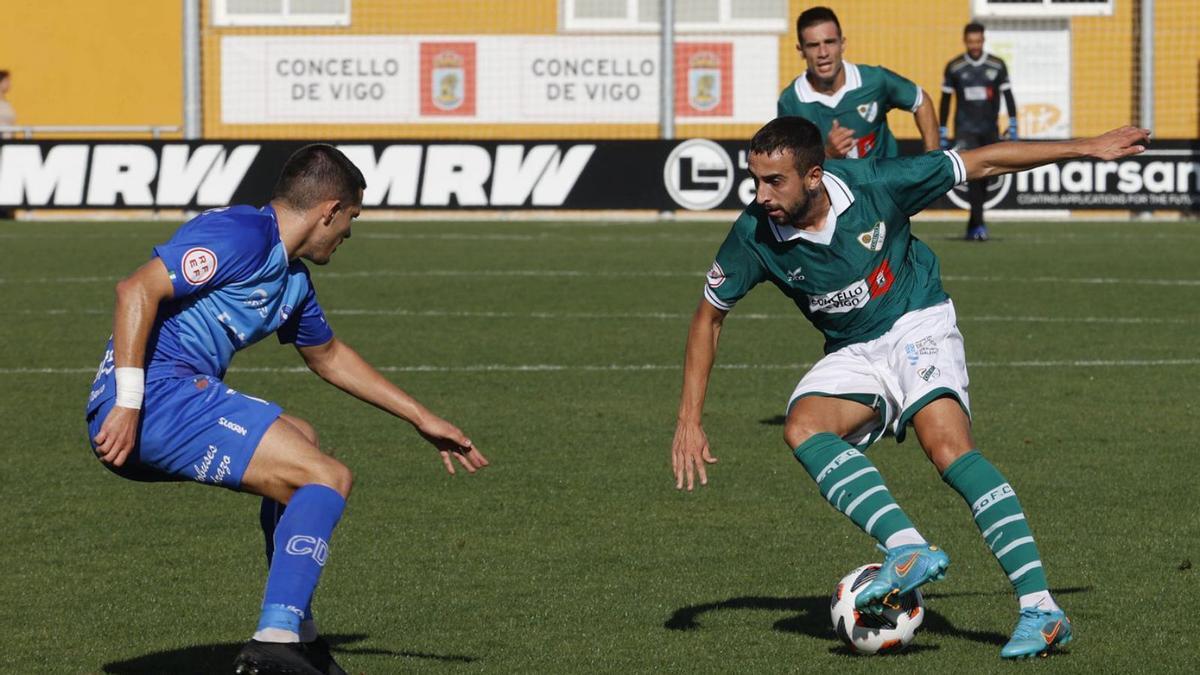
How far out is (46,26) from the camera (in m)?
29.6

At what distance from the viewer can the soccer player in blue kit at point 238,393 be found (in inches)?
195

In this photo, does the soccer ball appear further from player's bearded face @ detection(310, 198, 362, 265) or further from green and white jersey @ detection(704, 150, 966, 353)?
player's bearded face @ detection(310, 198, 362, 265)

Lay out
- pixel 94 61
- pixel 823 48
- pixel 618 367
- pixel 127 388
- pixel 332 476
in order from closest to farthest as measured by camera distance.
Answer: pixel 127 388
pixel 332 476
pixel 823 48
pixel 618 367
pixel 94 61

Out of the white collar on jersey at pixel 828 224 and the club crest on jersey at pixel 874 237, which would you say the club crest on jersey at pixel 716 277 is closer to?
the white collar on jersey at pixel 828 224

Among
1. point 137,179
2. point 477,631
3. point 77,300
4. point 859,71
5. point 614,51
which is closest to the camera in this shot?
point 477,631

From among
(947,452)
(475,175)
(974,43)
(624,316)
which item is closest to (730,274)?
(947,452)

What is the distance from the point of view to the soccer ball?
5.78 metres

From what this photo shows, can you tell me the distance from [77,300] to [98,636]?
1047 centimetres

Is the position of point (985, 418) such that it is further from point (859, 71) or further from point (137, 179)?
point (137, 179)

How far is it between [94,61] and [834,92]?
2160 centimetres

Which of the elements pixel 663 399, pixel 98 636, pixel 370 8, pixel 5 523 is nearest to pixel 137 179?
pixel 370 8

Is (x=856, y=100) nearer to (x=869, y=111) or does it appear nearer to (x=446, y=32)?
(x=869, y=111)

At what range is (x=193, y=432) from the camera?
5.15 m

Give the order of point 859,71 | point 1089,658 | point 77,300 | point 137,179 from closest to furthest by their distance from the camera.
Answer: point 1089,658 < point 859,71 < point 77,300 < point 137,179
